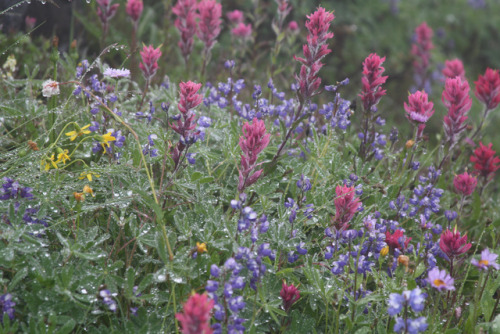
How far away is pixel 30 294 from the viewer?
1.74 metres

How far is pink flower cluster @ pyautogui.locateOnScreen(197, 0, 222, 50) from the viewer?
3.46 metres

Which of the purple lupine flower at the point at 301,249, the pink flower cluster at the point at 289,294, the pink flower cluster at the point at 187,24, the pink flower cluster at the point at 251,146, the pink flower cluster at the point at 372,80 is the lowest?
the pink flower cluster at the point at 289,294

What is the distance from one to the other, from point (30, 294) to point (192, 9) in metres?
2.52

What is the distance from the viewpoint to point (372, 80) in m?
2.57

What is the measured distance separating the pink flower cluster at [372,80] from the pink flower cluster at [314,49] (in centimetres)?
25

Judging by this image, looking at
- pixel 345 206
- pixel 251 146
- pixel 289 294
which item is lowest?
pixel 289 294

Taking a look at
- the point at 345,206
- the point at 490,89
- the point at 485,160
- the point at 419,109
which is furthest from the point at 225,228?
the point at 490,89

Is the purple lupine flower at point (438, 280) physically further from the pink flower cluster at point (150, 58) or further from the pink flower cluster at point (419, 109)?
the pink flower cluster at point (150, 58)

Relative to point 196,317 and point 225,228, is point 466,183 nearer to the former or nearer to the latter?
point 225,228

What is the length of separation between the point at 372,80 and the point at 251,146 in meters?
0.98

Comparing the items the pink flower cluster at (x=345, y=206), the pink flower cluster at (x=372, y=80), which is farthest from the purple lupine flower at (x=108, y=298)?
the pink flower cluster at (x=372, y=80)

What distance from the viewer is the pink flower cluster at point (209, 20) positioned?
3465 millimetres

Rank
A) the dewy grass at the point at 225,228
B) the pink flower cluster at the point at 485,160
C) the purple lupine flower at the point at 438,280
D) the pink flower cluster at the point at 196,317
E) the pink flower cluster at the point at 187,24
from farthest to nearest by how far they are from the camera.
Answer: the pink flower cluster at the point at 187,24, the pink flower cluster at the point at 485,160, the dewy grass at the point at 225,228, the purple lupine flower at the point at 438,280, the pink flower cluster at the point at 196,317

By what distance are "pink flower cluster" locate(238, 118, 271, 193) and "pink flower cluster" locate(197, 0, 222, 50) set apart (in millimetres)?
1771
